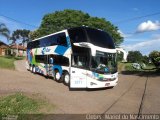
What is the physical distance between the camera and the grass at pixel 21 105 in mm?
10086

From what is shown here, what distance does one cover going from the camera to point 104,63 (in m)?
15.9

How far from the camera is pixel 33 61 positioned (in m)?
25.7

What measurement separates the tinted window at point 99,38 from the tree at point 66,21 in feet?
120

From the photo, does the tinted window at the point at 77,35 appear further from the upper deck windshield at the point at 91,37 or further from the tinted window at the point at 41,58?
the tinted window at the point at 41,58

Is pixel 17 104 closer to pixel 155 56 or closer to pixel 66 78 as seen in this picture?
pixel 66 78

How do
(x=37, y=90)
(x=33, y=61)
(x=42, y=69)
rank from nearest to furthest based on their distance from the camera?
(x=37, y=90) → (x=42, y=69) → (x=33, y=61)

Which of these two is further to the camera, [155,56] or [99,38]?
[155,56]

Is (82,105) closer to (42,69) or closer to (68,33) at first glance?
(68,33)

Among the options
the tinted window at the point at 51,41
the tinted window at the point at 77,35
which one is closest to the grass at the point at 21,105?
the tinted window at the point at 77,35

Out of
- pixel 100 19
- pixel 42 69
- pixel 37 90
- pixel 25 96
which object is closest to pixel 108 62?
pixel 37 90

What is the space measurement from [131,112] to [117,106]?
119 cm

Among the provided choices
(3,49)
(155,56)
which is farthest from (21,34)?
(155,56)

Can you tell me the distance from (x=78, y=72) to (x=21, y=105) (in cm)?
558

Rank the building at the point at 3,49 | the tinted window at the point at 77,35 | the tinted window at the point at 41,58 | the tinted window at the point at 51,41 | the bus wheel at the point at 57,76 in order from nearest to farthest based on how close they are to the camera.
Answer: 1. the tinted window at the point at 77,35
2. the tinted window at the point at 51,41
3. the bus wheel at the point at 57,76
4. the tinted window at the point at 41,58
5. the building at the point at 3,49
